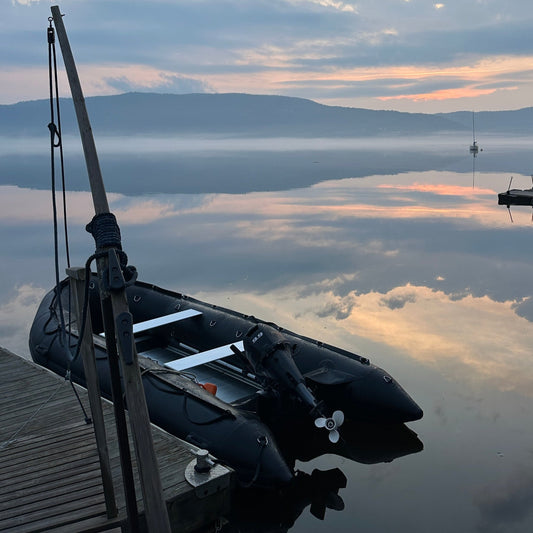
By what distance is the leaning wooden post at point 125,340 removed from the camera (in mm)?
4094

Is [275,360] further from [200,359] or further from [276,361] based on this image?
[200,359]

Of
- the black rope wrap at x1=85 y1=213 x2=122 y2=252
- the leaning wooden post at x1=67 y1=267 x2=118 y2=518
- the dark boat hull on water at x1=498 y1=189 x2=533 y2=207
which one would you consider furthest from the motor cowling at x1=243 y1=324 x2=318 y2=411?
the dark boat hull on water at x1=498 y1=189 x2=533 y2=207

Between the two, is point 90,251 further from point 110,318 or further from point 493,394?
point 110,318

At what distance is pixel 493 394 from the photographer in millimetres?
11562

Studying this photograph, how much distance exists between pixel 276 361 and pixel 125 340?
5.44 metres

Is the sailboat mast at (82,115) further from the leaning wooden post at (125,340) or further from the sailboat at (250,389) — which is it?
the sailboat at (250,389)

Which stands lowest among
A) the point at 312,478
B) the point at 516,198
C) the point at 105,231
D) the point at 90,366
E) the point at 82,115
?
the point at 312,478

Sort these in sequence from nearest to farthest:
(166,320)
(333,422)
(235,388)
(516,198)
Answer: (333,422), (235,388), (166,320), (516,198)

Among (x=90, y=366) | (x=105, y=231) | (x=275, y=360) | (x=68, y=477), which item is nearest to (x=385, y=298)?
(x=275, y=360)

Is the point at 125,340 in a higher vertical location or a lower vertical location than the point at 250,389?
higher

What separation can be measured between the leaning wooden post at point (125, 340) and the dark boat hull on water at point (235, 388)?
3940mm

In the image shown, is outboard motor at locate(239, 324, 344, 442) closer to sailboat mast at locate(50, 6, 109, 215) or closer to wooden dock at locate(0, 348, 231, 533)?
wooden dock at locate(0, 348, 231, 533)

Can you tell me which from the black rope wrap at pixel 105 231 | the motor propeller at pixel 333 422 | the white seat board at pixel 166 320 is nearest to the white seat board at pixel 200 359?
the white seat board at pixel 166 320

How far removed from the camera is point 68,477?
668cm
